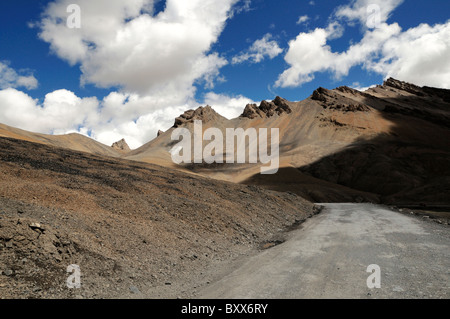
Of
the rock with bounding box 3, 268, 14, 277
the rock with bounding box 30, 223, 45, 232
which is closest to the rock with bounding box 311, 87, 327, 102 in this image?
the rock with bounding box 30, 223, 45, 232

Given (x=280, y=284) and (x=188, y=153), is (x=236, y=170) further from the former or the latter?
(x=280, y=284)

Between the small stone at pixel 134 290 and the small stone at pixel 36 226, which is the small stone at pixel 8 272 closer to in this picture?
the small stone at pixel 36 226

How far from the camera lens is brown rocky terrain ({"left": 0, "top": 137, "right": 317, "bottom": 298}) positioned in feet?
20.4

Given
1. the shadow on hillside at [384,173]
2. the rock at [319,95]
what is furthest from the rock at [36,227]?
the rock at [319,95]

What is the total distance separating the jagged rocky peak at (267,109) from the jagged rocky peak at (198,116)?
641 inches

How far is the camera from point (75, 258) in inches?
269

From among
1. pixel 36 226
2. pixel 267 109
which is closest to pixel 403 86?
pixel 267 109

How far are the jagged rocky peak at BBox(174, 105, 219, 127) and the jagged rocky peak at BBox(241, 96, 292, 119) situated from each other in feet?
53.4

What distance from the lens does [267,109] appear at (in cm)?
12800

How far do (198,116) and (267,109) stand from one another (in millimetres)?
34296

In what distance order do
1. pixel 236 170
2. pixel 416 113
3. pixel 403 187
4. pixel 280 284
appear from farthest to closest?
pixel 416 113 → pixel 236 170 → pixel 403 187 → pixel 280 284

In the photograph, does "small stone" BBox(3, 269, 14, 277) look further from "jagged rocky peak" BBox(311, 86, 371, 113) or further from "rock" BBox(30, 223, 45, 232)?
"jagged rocky peak" BBox(311, 86, 371, 113)
